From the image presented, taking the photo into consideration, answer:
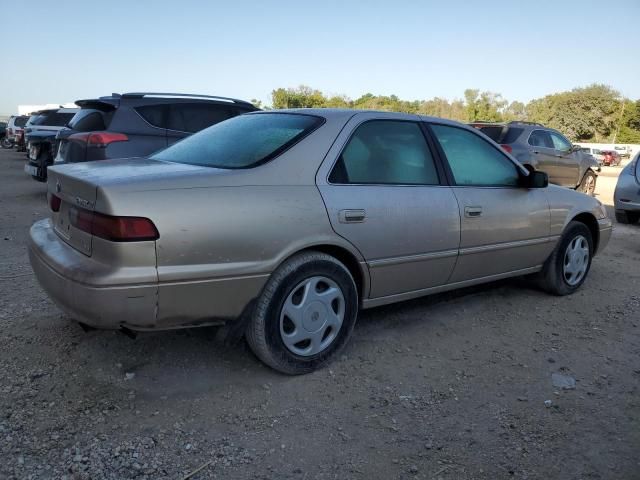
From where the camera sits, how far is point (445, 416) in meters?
2.78

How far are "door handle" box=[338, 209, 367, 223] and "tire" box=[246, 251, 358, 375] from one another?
242 millimetres

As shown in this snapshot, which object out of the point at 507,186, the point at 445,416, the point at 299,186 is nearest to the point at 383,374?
the point at 445,416

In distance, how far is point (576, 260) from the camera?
4.89 metres

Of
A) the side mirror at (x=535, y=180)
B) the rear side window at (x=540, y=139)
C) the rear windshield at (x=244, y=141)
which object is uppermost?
the rear side window at (x=540, y=139)

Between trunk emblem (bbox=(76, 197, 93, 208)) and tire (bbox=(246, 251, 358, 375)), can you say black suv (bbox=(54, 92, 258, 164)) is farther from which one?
tire (bbox=(246, 251, 358, 375))

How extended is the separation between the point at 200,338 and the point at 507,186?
8.38 feet

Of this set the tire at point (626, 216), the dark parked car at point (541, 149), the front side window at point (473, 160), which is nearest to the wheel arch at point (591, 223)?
the front side window at point (473, 160)

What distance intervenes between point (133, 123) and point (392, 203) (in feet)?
15.4

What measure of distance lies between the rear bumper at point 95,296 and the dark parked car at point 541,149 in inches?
370

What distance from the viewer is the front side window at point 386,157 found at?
10.9 ft

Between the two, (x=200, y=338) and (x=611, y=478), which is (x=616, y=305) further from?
(x=200, y=338)

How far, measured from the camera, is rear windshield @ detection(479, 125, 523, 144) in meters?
11.1

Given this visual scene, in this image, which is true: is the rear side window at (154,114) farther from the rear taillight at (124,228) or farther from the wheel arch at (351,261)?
the rear taillight at (124,228)

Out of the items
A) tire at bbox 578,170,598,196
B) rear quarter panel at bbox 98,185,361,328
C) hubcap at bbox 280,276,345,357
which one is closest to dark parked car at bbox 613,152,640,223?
tire at bbox 578,170,598,196
